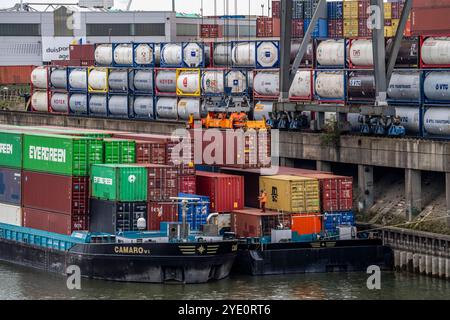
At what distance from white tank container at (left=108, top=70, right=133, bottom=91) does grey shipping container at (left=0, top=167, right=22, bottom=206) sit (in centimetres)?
2872

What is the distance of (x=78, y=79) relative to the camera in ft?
350

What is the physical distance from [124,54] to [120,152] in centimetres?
3646

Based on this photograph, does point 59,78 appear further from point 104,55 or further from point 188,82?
point 188,82

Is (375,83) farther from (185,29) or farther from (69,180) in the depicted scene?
(185,29)

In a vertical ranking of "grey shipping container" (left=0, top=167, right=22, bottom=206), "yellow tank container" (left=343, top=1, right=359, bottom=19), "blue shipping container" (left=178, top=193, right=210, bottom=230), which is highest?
"yellow tank container" (left=343, top=1, right=359, bottom=19)

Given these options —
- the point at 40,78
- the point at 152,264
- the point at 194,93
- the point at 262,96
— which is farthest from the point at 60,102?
the point at 152,264

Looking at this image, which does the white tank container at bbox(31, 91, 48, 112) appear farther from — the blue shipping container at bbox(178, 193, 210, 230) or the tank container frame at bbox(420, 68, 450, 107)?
the blue shipping container at bbox(178, 193, 210, 230)

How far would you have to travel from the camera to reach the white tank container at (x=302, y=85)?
268ft

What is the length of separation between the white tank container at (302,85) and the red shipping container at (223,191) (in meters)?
15.7

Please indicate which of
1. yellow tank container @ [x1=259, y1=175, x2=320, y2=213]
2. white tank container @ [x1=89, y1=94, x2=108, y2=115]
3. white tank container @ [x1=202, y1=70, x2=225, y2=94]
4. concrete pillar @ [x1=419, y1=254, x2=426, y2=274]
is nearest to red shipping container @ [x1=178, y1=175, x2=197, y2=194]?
yellow tank container @ [x1=259, y1=175, x2=320, y2=213]

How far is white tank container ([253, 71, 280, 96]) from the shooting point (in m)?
84.4

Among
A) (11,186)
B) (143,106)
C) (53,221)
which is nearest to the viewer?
(53,221)

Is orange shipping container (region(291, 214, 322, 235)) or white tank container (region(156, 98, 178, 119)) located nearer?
orange shipping container (region(291, 214, 322, 235))

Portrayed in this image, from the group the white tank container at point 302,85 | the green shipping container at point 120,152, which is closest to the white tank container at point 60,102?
the white tank container at point 302,85
